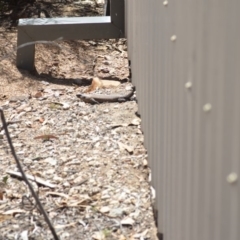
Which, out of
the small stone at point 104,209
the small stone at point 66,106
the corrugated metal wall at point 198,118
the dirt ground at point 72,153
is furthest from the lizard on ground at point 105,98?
the corrugated metal wall at point 198,118

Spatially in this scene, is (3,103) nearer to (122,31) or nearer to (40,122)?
(40,122)

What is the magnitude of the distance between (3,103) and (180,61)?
4195 millimetres

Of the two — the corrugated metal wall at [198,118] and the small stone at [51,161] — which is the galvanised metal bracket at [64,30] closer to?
the small stone at [51,161]

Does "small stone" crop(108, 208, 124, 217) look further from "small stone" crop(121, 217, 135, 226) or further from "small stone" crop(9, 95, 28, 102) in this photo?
"small stone" crop(9, 95, 28, 102)

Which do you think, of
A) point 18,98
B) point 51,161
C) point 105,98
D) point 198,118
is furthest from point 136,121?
point 198,118

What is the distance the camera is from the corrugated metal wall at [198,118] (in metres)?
1.87

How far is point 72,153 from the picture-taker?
5.20 metres

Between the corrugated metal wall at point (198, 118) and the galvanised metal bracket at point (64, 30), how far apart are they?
3986 millimetres

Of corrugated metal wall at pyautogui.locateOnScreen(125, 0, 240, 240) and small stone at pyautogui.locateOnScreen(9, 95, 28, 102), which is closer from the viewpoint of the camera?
corrugated metal wall at pyautogui.locateOnScreen(125, 0, 240, 240)

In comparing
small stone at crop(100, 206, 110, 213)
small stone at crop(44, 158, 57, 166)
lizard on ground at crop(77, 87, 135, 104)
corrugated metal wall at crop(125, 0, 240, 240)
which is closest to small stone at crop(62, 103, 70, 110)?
lizard on ground at crop(77, 87, 135, 104)

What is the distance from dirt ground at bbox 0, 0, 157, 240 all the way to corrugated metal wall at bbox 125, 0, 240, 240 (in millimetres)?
599

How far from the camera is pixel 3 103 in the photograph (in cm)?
672

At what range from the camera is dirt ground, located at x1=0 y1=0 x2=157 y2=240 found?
404 cm

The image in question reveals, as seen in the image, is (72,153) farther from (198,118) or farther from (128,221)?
(198,118)
